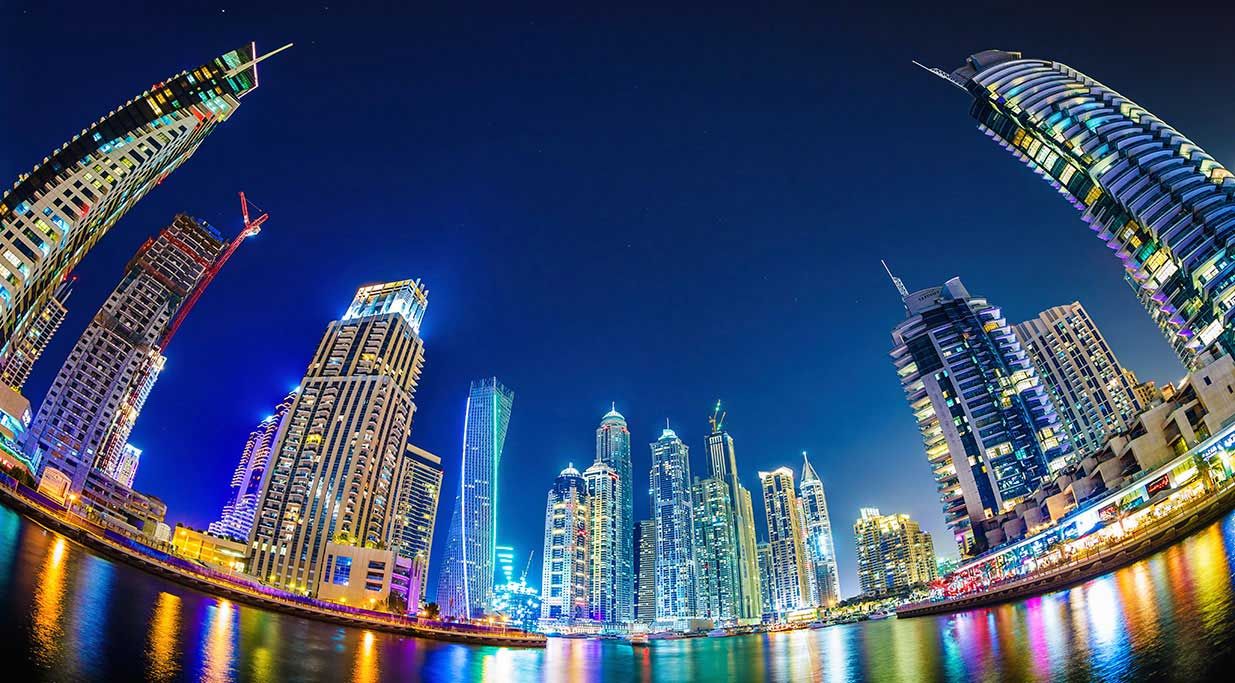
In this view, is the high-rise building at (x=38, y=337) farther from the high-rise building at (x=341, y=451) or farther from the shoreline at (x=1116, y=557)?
the shoreline at (x=1116, y=557)

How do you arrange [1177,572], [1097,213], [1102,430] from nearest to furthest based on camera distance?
[1177,572], [1097,213], [1102,430]

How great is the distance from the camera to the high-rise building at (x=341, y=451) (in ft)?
391

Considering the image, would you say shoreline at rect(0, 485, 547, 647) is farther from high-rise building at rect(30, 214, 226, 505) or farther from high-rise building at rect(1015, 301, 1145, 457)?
high-rise building at rect(1015, 301, 1145, 457)

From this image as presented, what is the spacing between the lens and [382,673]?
36000 millimetres

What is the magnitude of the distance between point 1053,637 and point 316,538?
130539 millimetres

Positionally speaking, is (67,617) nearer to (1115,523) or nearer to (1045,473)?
(1115,523)

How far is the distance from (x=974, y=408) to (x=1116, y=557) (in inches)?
2505

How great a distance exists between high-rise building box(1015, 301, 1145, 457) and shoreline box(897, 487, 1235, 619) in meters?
80.6

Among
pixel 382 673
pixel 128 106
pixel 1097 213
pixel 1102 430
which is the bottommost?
pixel 382 673

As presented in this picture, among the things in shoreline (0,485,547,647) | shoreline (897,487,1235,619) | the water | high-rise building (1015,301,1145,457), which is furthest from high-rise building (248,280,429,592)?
high-rise building (1015,301,1145,457)

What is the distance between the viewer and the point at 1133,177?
280 ft

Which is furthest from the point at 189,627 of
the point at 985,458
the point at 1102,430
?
the point at 1102,430

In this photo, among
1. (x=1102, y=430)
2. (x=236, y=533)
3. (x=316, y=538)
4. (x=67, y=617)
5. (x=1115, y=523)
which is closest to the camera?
(x=67, y=617)

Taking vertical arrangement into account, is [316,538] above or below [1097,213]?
below
